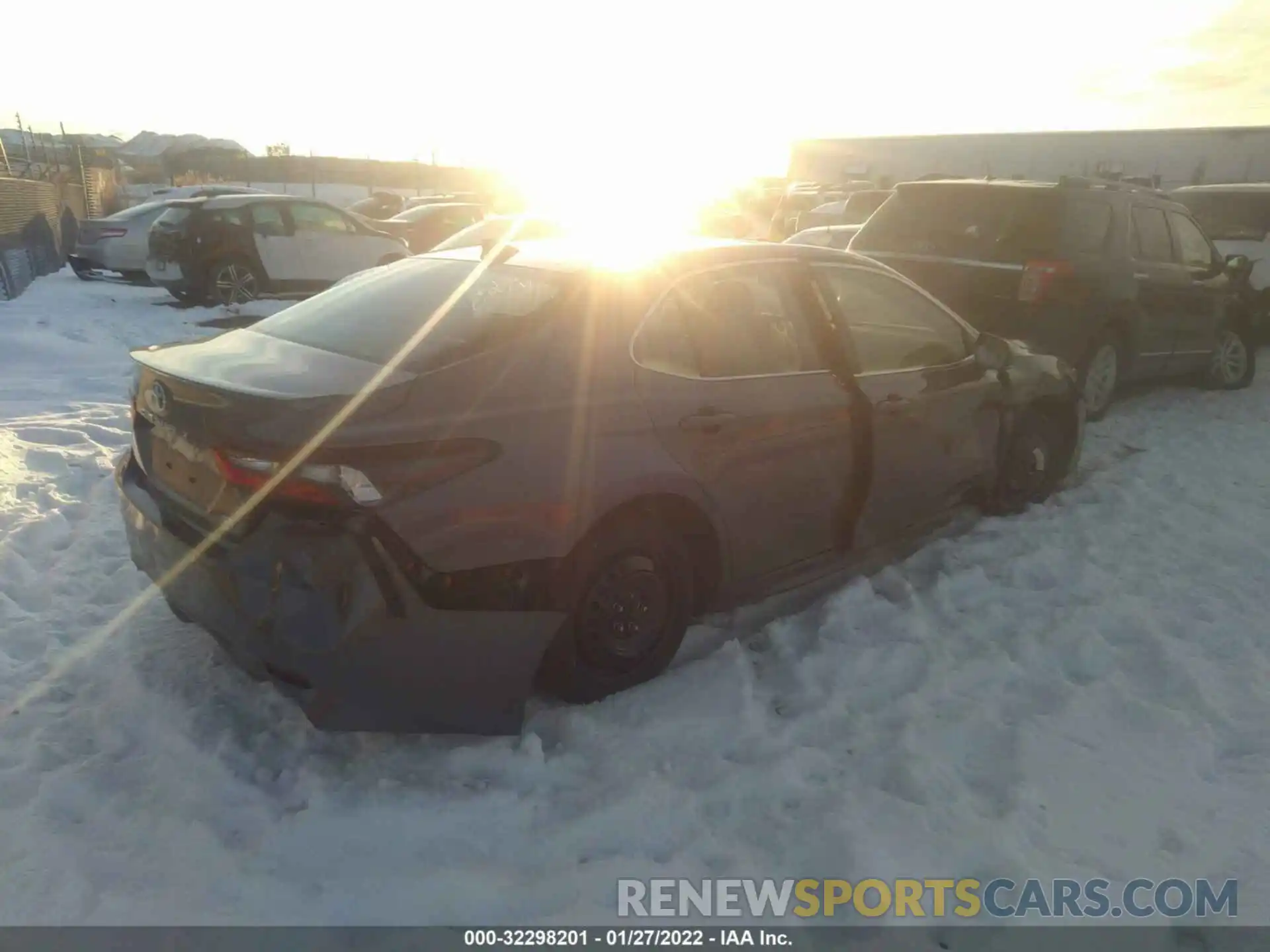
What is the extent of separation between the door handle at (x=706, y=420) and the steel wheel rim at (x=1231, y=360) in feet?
24.4

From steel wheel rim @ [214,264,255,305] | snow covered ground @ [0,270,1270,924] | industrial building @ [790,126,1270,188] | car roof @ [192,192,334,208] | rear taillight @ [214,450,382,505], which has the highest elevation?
industrial building @ [790,126,1270,188]

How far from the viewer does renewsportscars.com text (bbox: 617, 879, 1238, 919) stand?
7.66 feet

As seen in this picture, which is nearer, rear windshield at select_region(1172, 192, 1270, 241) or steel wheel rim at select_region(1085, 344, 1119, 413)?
steel wheel rim at select_region(1085, 344, 1119, 413)

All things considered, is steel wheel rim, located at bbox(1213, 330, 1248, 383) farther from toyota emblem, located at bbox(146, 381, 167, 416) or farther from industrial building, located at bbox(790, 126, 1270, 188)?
industrial building, located at bbox(790, 126, 1270, 188)

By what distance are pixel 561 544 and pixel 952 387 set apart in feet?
7.84

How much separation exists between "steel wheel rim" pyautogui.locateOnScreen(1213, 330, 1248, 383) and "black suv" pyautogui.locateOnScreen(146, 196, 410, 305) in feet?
29.1

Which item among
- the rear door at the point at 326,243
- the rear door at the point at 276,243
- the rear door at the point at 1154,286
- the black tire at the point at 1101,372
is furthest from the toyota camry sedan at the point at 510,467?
the rear door at the point at 326,243

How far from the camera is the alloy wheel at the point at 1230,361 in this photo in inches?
332

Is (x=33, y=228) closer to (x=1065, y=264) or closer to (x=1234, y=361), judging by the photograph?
(x=1065, y=264)

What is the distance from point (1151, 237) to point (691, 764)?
21.3ft

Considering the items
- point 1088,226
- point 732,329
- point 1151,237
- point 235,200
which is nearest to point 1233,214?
point 1151,237

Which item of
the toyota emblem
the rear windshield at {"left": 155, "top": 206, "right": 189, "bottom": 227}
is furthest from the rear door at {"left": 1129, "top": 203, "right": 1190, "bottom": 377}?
the rear windshield at {"left": 155, "top": 206, "right": 189, "bottom": 227}

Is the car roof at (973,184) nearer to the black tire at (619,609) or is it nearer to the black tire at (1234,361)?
the black tire at (1234,361)
